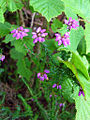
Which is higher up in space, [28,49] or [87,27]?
[87,27]

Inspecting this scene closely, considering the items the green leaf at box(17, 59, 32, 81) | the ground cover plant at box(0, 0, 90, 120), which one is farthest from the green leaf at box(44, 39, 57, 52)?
the green leaf at box(17, 59, 32, 81)

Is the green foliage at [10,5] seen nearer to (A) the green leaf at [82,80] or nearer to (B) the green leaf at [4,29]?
(B) the green leaf at [4,29]

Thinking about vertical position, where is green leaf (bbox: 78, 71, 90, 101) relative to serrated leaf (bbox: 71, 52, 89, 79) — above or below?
below

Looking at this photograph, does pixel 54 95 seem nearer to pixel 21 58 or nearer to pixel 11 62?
pixel 21 58

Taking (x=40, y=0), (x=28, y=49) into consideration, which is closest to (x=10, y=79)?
(x=28, y=49)

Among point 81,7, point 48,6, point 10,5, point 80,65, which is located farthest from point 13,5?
point 80,65

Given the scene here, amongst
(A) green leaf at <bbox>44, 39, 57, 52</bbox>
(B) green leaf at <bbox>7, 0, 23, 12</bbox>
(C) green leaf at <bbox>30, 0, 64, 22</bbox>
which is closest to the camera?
(C) green leaf at <bbox>30, 0, 64, 22</bbox>

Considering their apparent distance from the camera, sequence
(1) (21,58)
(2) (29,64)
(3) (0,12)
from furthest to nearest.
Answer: (2) (29,64) < (1) (21,58) < (3) (0,12)

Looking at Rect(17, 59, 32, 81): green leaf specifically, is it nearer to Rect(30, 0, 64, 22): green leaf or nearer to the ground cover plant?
the ground cover plant

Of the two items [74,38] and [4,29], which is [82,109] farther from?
[4,29]
